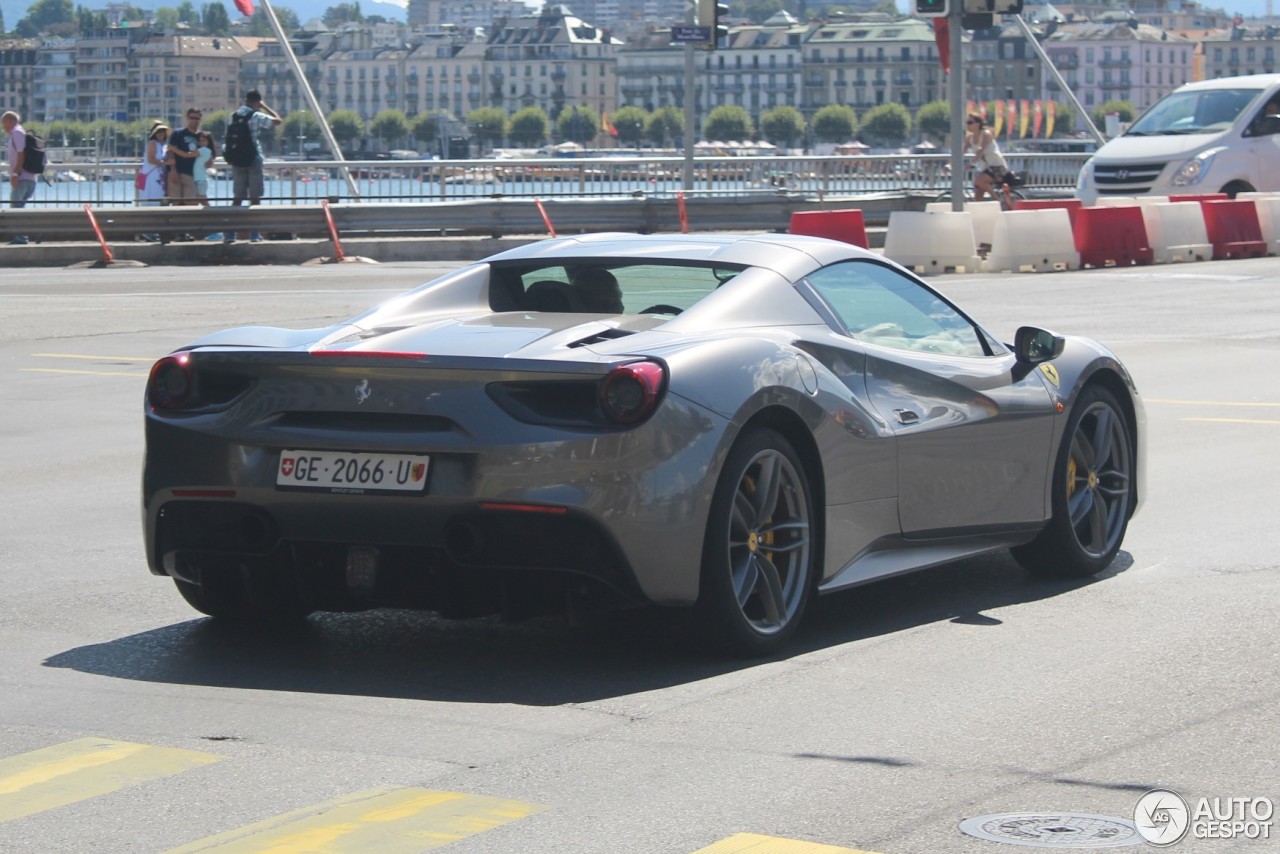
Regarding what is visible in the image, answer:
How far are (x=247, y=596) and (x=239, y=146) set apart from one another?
23.5m

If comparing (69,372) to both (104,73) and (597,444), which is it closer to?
(597,444)

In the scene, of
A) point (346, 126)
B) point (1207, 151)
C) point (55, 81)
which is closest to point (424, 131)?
point (346, 126)

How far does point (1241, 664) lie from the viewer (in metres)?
6.17

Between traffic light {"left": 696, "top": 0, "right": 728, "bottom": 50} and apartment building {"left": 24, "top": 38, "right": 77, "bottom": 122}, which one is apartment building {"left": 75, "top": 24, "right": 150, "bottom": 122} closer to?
apartment building {"left": 24, "top": 38, "right": 77, "bottom": 122}

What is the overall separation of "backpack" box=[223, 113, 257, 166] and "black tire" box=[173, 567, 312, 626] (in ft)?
75.1

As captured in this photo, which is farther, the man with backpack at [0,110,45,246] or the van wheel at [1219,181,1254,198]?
the van wheel at [1219,181,1254,198]

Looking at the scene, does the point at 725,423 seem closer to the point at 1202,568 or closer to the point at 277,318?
the point at 1202,568

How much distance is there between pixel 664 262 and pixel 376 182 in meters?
28.9

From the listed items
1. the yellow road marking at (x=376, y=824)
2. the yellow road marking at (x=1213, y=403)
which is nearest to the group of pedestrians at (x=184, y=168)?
the yellow road marking at (x=1213, y=403)

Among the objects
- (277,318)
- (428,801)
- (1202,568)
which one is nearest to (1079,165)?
(277,318)

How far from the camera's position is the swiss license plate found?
586 cm

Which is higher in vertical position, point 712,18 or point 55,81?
point 55,81

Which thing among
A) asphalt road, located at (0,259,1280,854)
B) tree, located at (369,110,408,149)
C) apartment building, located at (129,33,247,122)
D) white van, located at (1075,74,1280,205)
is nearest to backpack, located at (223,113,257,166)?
white van, located at (1075,74,1280,205)

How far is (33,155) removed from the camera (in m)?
29.9
